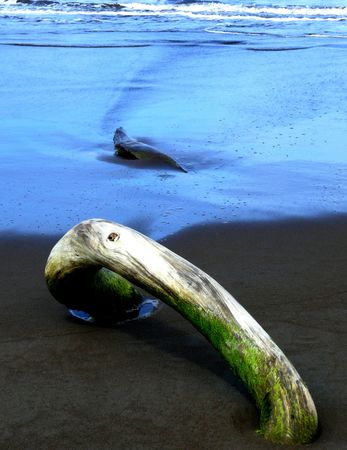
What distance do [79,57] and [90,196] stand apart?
7.80 metres

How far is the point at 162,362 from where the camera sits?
3.36 meters

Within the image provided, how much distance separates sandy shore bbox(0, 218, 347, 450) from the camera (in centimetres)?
287

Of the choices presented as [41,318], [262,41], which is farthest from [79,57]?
[41,318]

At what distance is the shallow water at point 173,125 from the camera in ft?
18.0

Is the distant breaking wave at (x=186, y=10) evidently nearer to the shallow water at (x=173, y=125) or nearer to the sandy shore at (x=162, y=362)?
the shallow water at (x=173, y=125)

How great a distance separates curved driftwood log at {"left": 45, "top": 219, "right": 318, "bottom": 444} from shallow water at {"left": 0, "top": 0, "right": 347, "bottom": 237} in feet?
5.42

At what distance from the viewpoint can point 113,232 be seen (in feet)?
10.7

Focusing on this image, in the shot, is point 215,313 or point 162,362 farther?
point 162,362

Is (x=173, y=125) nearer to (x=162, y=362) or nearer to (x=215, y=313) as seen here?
(x=162, y=362)

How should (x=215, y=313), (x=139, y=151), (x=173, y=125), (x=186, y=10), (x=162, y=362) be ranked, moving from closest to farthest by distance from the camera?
(x=215, y=313) < (x=162, y=362) < (x=139, y=151) < (x=173, y=125) < (x=186, y=10)

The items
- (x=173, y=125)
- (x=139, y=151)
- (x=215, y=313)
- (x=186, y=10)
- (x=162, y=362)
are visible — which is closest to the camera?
(x=215, y=313)

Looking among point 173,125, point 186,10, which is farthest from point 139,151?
point 186,10

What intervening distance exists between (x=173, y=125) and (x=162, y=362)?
194 inches

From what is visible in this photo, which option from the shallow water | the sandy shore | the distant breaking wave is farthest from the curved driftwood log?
the distant breaking wave
